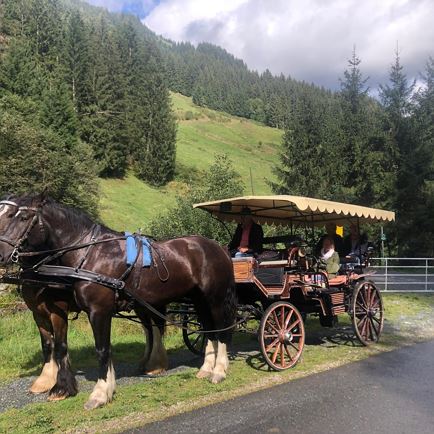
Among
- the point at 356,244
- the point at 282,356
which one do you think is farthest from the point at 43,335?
the point at 356,244

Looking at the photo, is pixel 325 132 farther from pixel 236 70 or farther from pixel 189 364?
pixel 236 70

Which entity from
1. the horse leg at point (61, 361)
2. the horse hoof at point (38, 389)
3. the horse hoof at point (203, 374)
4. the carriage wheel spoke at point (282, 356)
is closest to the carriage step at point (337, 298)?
the carriage wheel spoke at point (282, 356)

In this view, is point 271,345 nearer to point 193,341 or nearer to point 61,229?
point 193,341

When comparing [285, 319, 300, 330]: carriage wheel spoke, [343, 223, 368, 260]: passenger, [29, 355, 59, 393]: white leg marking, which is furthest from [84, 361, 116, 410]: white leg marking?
[343, 223, 368, 260]: passenger

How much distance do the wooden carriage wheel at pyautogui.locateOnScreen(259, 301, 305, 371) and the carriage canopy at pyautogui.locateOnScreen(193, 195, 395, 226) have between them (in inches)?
65.2

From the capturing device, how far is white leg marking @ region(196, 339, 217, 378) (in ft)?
22.5

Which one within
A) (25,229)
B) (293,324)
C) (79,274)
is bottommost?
(293,324)

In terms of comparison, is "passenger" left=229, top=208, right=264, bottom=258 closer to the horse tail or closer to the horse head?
the horse tail

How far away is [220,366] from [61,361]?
2133 mm

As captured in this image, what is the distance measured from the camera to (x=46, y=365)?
6441 mm

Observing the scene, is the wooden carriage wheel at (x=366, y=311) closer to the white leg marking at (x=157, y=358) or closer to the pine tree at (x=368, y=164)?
the white leg marking at (x=157, y=358)

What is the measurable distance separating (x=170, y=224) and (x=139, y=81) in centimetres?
5033

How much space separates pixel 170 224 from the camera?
14156mm

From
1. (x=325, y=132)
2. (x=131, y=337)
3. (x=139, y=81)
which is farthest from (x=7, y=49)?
(x=131, y=337)
